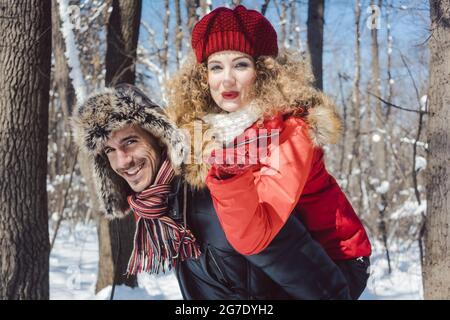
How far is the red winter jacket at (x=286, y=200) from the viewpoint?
1389 mm

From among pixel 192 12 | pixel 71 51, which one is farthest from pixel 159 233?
pixel 192 12

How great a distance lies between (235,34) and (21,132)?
1873mm

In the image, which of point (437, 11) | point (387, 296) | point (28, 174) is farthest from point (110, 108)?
point (387, 296)

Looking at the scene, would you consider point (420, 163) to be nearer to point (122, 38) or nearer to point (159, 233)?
point (122, 38)

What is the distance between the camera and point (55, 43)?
4797 mm

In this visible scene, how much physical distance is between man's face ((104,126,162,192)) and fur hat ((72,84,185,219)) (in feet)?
0.08

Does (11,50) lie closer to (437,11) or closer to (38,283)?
(38,283)

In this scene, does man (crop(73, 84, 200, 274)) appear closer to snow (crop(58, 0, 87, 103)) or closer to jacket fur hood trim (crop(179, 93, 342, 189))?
jacket fur hood trim (crop(179, 93, 342, 189))

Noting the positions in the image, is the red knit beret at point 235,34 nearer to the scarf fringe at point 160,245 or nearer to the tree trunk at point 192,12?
the scarf fringe at point 160,245

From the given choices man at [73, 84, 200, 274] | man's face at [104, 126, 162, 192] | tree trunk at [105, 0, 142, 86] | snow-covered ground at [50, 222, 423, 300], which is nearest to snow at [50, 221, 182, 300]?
snow-covered ground at [50, 222, 423, 300]

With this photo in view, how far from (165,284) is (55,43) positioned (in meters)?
2.68

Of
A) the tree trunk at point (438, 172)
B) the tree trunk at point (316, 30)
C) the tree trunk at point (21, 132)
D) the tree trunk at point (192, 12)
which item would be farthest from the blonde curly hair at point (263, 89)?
the tree trunk at point (316, 30)

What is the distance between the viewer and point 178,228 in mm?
→ 1707

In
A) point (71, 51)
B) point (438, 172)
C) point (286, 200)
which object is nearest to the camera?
point (286, 200)
